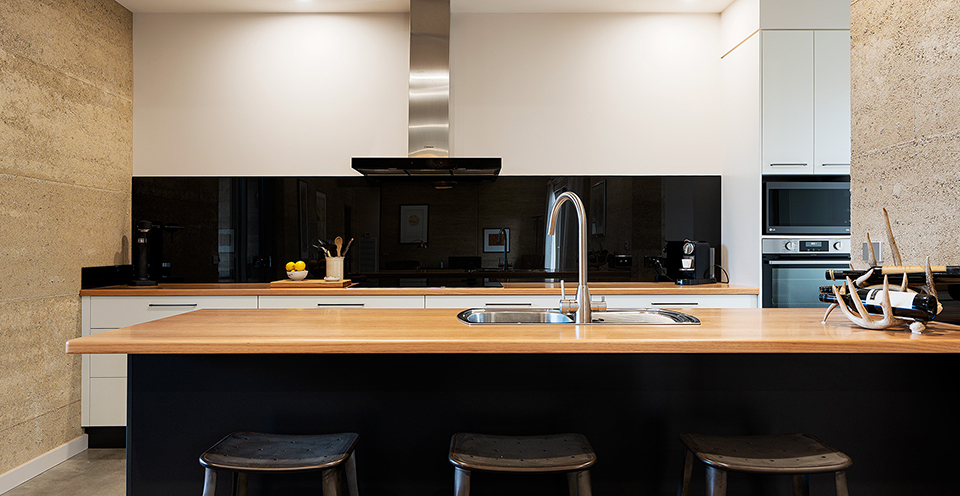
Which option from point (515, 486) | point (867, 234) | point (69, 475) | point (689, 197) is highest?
point (689, 197)

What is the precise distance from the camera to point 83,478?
281cm

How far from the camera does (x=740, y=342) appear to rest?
4.78ft

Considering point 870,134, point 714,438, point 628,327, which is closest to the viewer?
point 714,438

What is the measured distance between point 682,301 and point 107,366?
3.45 metres

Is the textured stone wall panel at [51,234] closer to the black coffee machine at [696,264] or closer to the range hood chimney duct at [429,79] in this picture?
the range hood chimney duct at [429,79]

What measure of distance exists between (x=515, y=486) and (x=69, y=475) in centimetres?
254

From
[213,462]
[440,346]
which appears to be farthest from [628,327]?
[213,462]

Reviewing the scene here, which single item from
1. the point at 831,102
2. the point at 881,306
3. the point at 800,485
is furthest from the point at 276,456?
the point at 831,102

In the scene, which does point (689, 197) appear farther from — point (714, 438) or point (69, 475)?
point (69, 475)

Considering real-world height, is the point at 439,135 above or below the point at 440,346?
above

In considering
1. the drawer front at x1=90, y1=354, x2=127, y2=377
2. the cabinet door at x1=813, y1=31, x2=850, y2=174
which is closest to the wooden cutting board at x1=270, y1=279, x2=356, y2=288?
the drawer front at x1=90, y1=354, x2=127, y2=377

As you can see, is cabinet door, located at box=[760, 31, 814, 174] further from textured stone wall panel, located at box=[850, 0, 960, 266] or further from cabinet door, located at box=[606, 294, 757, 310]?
textured stone wall panel, located at box=[850, 0, 960, 266]

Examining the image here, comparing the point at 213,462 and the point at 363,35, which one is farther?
the point at 363,35

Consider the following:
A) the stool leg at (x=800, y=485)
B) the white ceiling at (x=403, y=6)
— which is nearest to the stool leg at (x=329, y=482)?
the stool leg at (x=800, y=485)
